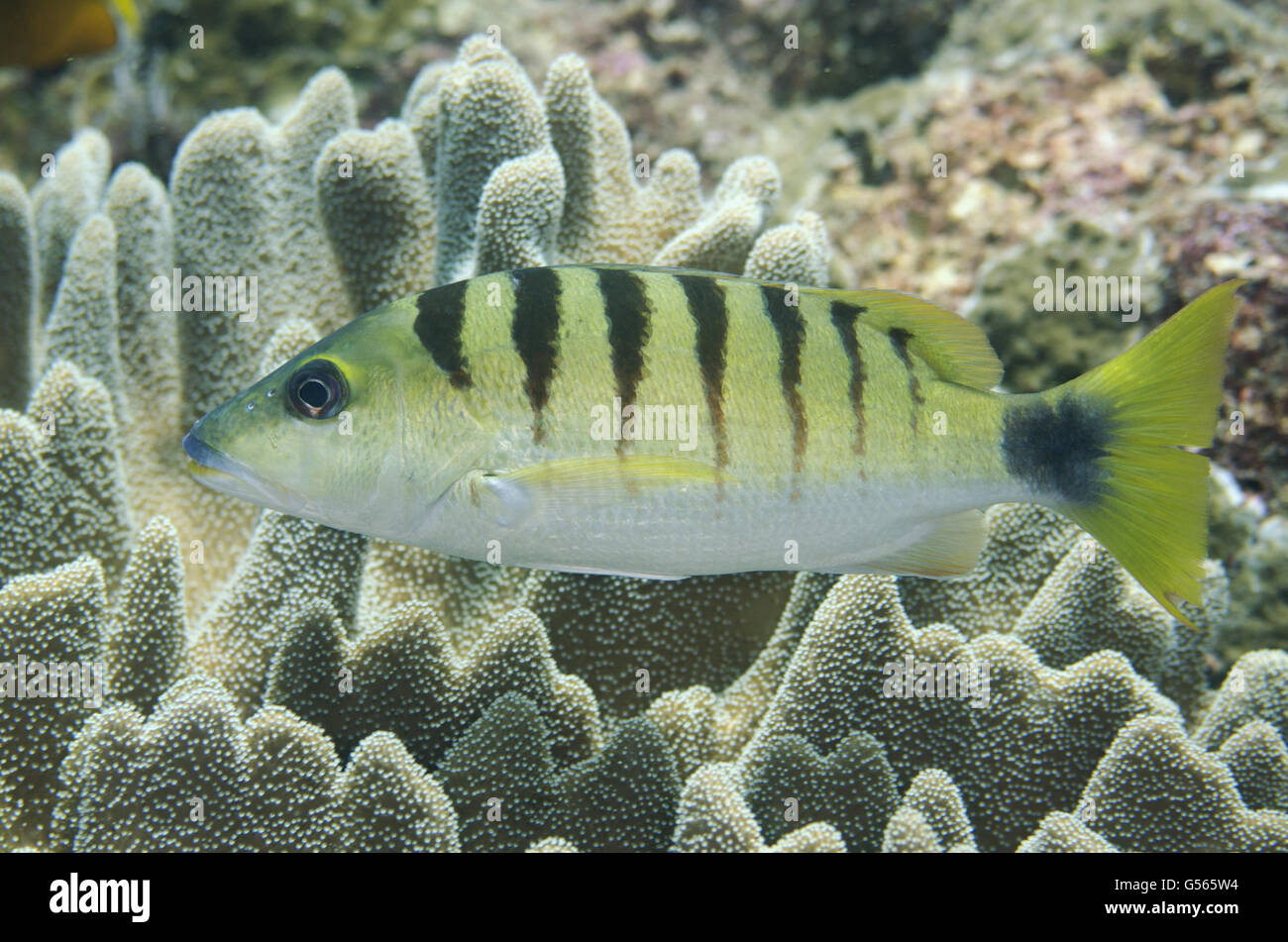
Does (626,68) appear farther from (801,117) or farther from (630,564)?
(630,564)

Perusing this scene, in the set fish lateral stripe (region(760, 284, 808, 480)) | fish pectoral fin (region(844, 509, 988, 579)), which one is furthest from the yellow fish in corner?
fish pectoral fin (region(844, 509, 988, 579))

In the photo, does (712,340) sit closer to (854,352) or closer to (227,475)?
(854,352)

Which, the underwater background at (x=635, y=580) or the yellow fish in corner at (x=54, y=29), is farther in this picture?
the yellow fish in corner at (x=54, y=29)

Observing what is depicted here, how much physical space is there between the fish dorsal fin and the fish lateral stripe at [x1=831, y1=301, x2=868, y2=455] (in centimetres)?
3

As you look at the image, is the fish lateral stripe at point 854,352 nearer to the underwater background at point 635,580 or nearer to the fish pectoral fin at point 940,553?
the fish pectoral fin at point 940,553

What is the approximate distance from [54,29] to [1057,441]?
5.30m

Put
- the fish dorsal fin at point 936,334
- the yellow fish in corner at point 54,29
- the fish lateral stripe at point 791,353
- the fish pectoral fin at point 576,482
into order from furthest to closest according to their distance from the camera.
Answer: the yellow fish in corner at point 54,29, the fish dorsal fin at point 936,334, the fish lateral stripe at point 791,353, the fish pectoral fin at point 576,482

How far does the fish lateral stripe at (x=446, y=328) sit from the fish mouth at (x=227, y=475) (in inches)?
15.6

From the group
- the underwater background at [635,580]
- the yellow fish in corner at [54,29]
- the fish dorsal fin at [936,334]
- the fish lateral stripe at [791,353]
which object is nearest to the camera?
the fish lateral stripe at [791,353]

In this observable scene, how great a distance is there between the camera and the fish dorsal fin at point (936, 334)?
2000mm

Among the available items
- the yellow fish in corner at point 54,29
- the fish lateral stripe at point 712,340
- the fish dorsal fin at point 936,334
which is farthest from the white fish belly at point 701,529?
the yellow fish in corner at point 54,29

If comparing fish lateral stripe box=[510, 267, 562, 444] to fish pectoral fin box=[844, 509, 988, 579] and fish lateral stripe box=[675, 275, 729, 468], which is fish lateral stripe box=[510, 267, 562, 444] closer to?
fish lateral stripe box=[675, 275, 729, 468]

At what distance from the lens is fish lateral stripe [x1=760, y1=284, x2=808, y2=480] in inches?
73.9

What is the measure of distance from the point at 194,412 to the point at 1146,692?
3180mm
